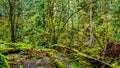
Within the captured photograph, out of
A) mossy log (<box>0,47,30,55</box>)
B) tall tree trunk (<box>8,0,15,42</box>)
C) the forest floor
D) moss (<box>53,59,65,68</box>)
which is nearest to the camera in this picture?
the forest floor

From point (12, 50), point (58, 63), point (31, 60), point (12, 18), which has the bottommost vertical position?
point (58, 63)

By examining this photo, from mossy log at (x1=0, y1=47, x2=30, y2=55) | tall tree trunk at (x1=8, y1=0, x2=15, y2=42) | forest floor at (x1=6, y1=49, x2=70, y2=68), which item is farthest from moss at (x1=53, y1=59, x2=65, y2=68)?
tall tree trunk at (x1=8, y1=0, x2=15, y2=42)

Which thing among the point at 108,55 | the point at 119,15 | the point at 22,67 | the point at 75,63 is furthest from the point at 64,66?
the point at 119,15

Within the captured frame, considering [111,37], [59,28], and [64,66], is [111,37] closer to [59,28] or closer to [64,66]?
[59,28]

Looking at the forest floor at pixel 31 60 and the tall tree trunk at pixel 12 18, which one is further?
the tall tree trunk at pixel 12 18

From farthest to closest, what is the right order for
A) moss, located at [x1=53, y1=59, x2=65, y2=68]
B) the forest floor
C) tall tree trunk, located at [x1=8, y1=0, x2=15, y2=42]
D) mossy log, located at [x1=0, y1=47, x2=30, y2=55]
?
tall tree trunk, located at [x1=8, y1=0, x2=15, y2=42], mossy log, located at [x1=0, y1=47, x2=30, y2=55], moss, located at [x1=53, y1=59, x2=65, y2=68], the forest floor

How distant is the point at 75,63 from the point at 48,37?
5.27 m

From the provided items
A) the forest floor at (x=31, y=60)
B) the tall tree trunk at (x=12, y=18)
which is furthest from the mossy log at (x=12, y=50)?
the tall tree trunk at (x=12, y=18)

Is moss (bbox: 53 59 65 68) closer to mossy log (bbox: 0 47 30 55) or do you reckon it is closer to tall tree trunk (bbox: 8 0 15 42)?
mossy log (bbox: 0 47 30 55)

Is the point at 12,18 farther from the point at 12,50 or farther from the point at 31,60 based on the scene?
the point at 31,60

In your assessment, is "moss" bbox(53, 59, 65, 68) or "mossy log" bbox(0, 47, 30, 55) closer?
"moss" bbox(53, 59, 65, 68)

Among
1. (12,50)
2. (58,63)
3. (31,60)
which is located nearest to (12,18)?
(12,50)

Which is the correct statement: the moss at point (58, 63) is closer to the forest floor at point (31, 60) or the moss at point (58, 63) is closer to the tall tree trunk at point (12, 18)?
the forest floor at point (31, 60)

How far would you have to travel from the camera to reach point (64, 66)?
10.6 m
